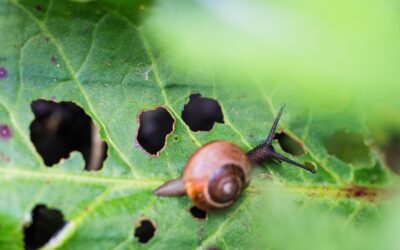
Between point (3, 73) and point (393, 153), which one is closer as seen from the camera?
point (3, 73)

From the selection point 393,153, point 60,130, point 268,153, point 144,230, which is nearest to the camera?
point 144,230

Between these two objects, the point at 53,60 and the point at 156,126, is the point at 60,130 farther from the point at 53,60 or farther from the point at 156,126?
the point at 53,60

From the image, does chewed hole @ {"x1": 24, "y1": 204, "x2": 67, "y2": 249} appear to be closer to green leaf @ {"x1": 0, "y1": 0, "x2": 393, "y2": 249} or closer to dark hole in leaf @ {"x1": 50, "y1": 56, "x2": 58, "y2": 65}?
green leaf @ {"x1": 0, "y1": 0, "x2": 393, "y2": 249}

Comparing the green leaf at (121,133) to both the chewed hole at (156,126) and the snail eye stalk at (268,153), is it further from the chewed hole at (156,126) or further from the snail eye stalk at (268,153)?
the chewed hole at (156,126)

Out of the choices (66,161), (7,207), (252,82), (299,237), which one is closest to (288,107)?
(252,82)

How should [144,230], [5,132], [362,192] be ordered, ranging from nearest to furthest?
[5,132]
[144,230]
[362,192]

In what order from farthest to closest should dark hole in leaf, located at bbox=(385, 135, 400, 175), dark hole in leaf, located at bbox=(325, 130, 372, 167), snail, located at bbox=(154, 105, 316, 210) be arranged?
1. dark hole in leaf, located at bbox=(385, 135, 400, 175)
2. dark hole in leaf, located at bbox=(325, 130, 372, 167)
3. snail, located at bbox=(154, 105, 316, 210)

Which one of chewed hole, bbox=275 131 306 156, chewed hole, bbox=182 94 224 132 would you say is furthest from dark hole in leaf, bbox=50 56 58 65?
chewed hole, bbox=275 131 306 156

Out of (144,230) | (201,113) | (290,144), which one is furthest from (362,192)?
(144,230)
